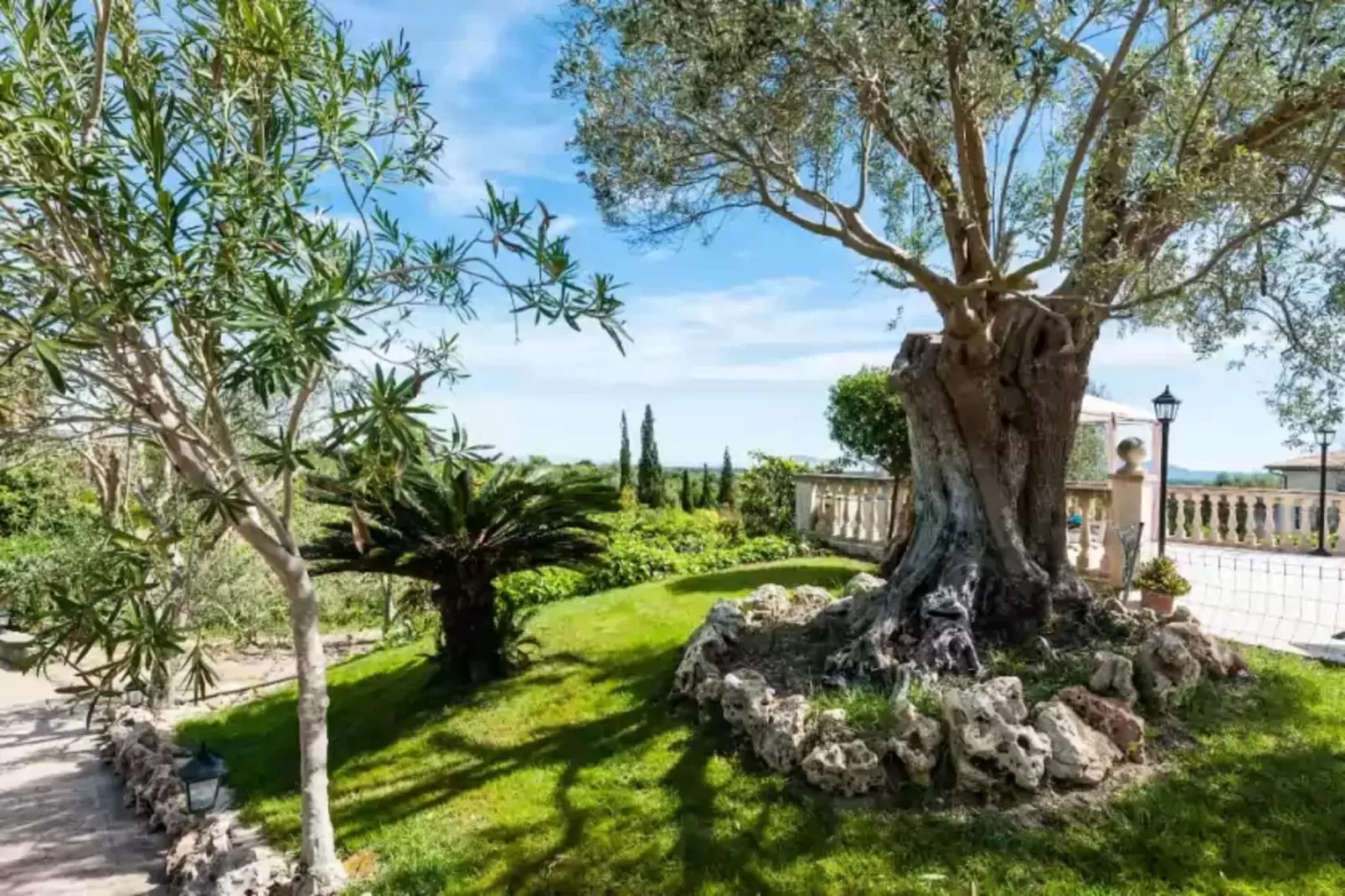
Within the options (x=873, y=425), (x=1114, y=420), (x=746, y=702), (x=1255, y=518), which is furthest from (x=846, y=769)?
(x=1255, y=518)

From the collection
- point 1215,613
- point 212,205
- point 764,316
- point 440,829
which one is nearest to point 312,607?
point 440,829

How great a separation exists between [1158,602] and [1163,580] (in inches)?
9.7

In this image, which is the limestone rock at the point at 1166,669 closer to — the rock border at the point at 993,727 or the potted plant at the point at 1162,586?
the rock border at the point at 993,727

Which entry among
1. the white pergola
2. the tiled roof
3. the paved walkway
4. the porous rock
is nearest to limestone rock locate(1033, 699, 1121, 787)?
the porous rock

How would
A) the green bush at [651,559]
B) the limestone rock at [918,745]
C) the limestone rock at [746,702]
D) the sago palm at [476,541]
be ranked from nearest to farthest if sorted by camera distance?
the limestone rock at [918,745] → the limestone rock at [746,702] → the sago palm at [476,541] → the green bush at [651,559]

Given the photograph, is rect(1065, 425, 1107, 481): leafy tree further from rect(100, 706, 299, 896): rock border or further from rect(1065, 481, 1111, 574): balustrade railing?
rect(100, 706, 299, 896): rock border

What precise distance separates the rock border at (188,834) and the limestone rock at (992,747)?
397 centimetres

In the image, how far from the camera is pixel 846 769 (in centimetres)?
505

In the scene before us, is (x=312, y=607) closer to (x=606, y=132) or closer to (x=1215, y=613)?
(x=606, y=132)

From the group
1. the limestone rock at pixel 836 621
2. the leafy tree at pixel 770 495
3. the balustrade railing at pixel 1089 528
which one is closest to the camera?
the limestone rock at pixel 836 621

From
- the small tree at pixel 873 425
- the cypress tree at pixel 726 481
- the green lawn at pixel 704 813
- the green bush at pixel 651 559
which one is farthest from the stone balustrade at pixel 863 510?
the cypress tree at pixel 726 481

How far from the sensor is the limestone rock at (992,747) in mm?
4805

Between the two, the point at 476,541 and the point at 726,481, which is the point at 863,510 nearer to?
the point at 476,541

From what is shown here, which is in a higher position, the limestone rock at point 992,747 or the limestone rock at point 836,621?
the limestone rock at point 836,621
